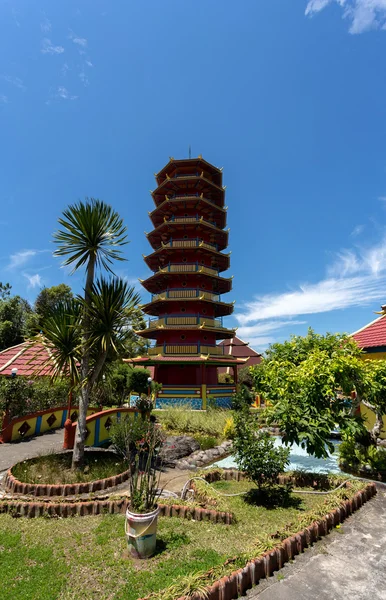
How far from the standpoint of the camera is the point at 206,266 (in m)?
25.3

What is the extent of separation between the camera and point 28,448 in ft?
34.4

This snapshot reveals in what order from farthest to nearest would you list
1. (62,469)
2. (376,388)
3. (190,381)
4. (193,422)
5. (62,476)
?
(190,381), (193,422), (62,469), (62,476), (376,388)

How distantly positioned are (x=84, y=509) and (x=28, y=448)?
6353 mm

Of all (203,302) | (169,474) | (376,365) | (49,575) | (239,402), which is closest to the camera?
(49,575)

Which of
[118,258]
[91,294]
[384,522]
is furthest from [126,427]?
[384,522]

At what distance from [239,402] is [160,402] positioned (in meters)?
5.33

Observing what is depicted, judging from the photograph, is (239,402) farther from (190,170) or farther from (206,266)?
(190,170)

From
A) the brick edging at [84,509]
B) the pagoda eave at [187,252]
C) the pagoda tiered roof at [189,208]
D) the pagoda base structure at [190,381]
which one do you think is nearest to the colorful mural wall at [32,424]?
the pagoda base structure at [190,381]

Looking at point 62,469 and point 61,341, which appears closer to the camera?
point 62,469

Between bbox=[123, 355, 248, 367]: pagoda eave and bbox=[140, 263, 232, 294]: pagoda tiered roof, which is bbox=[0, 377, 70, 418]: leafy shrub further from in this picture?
bbox=[140, 263, 232, 294]: pagoda tiered roof

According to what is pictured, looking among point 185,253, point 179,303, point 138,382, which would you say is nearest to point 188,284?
point 179,303

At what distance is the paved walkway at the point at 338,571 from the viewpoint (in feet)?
11.4

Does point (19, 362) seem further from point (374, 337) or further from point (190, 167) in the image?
point (190, 167)

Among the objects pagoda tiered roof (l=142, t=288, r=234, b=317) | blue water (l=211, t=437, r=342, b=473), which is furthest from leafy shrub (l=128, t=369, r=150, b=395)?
blue water (l=211, t=437, r=342, b=473)
